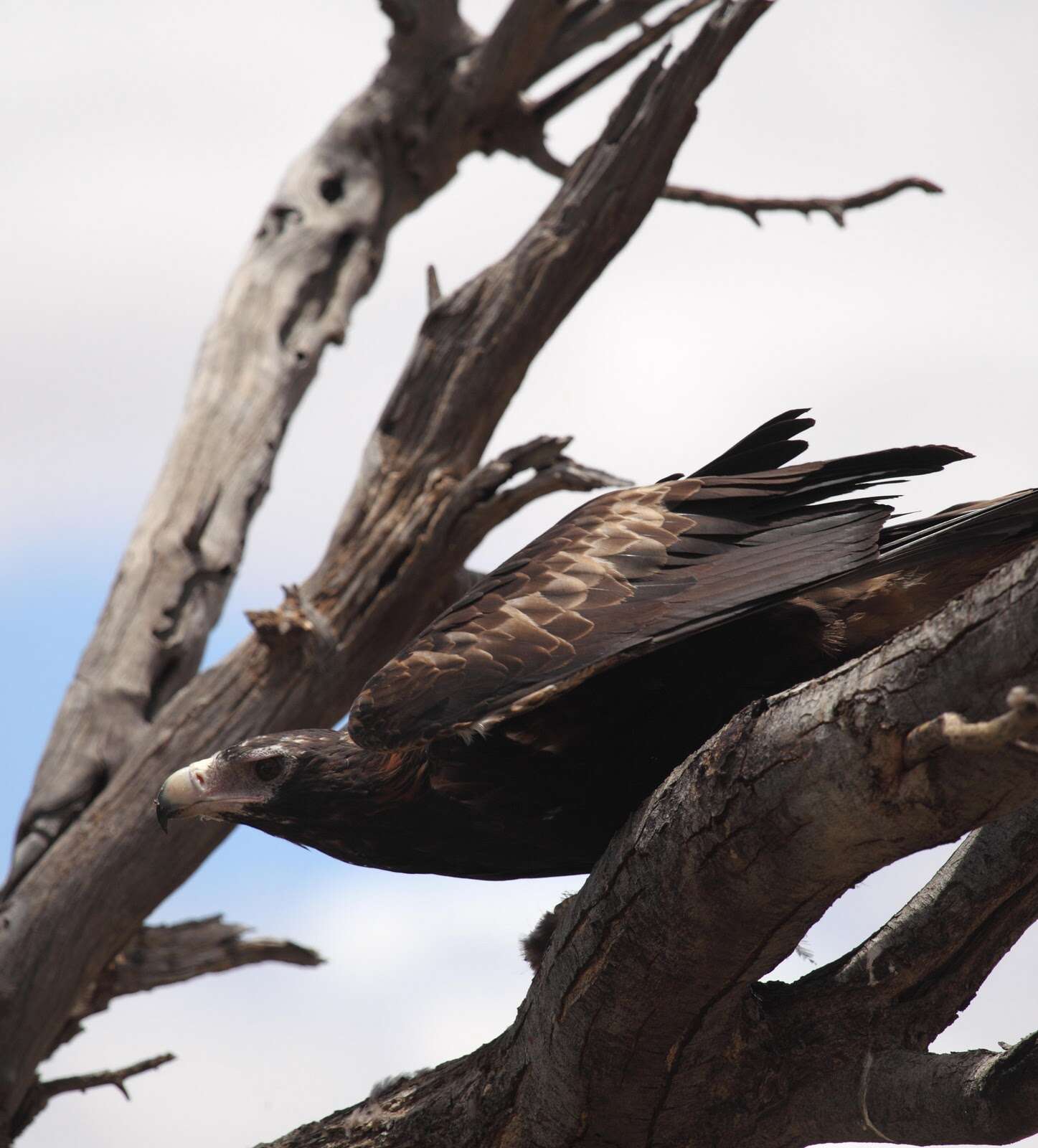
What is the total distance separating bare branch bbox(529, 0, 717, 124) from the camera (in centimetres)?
838

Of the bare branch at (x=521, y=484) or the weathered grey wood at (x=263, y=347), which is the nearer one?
the bare branch at (x=521, y=484)

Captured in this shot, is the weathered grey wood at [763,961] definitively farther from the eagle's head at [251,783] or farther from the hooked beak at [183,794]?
the hooked beak at [183,794]

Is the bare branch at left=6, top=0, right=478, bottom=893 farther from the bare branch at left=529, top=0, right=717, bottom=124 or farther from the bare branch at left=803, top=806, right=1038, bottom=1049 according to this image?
the bare branch at left=803, top=806, right=1038, bottom=1049

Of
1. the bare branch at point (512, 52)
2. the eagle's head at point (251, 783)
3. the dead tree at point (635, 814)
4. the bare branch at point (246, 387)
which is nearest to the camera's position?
the dead tree at point (635, 814)

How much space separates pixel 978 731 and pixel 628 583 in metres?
1.66

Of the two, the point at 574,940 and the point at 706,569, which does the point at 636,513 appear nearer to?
the point at 706,569

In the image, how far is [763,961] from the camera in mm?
2994

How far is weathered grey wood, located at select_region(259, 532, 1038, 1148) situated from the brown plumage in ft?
1.92

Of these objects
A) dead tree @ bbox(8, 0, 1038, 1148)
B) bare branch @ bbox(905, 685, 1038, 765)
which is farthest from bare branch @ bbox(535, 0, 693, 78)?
bare branch @ bbox(905, 685, 1038, 765)

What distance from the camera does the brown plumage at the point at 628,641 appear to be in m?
3.43

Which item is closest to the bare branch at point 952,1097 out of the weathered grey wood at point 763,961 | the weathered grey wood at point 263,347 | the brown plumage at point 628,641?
the weathered grey wood at point 763,961

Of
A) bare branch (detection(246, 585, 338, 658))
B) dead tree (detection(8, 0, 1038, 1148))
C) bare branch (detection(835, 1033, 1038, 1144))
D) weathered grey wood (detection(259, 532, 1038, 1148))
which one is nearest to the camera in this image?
weathered grey wood (detection(259, 532, 1038, 1148))

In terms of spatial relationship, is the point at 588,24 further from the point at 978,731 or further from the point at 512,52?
the point at 978,731

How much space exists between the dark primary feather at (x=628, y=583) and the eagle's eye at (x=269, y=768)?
681mm
